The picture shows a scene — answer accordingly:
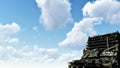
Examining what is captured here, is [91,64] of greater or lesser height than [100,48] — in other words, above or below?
below

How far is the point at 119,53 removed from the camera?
2665 inches

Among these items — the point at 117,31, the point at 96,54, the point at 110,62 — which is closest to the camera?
the point at 110,62

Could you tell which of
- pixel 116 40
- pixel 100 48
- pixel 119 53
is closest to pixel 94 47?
pixel 100 48

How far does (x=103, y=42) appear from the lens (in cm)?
7962

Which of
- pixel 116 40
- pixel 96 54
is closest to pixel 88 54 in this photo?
pixel 96 54

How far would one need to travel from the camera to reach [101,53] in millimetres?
72188

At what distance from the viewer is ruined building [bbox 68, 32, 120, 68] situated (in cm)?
6347

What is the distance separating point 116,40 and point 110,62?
610 inches

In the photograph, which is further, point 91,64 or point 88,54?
point 88,54

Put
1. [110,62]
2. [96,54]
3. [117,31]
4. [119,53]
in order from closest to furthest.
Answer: [110,62] → [119,53] → [96,54] → [117,31]

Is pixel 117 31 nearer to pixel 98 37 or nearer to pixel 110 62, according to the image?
pixel 98 37

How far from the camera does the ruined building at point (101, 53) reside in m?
63.5

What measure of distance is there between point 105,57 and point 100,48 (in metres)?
9.38

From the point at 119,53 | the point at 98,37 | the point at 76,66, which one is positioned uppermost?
the point at 98,37
